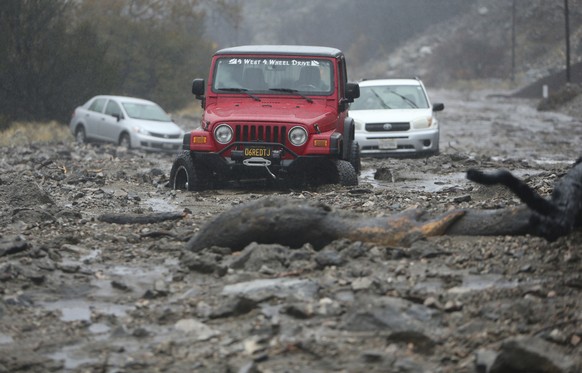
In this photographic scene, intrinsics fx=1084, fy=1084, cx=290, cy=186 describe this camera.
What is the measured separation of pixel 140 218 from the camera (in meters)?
11.3

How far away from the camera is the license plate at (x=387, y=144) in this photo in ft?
71.3

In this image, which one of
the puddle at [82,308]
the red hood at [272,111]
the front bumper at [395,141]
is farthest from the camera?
the front bumper at [395,141]

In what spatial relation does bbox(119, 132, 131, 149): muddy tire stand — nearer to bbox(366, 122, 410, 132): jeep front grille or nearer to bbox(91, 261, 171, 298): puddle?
bbox(366, 122, 410, 132): jeep front grille

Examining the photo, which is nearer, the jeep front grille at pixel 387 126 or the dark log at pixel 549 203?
the dark log at pixel 549 203

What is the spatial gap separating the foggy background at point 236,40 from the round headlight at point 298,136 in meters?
20.9

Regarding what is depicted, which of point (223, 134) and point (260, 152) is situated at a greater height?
point (223, 134)

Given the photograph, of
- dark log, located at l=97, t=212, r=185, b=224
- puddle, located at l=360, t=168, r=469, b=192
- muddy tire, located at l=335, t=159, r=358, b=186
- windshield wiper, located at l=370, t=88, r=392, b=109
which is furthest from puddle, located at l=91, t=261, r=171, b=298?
windshield wiper, located at l=370, t=88, r=392, b=109

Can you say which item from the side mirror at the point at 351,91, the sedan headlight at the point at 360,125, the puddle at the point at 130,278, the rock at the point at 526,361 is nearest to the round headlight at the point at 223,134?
the side mirror at the point at 351,91

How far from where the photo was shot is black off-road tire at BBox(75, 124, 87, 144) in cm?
3052

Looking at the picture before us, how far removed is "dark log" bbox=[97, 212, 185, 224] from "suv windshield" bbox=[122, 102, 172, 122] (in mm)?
18025

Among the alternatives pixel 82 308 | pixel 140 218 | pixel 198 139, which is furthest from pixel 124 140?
pixel 82 308

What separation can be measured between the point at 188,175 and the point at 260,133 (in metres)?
1.24

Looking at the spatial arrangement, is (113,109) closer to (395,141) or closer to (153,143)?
(153,143)

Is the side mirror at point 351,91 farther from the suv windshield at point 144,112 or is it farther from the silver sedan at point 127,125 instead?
the suv windshield at point 144,112
